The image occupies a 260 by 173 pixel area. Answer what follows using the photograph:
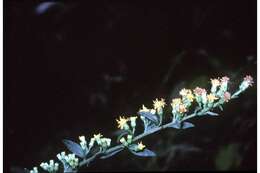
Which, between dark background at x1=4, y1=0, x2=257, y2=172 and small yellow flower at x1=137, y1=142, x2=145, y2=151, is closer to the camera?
small yellow flower at x1=137, y1=142, x2=145, y2=151

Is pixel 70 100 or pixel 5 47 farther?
pixel 70 100

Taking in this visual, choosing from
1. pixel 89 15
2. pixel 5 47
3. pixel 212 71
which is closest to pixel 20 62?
pixel 5 47

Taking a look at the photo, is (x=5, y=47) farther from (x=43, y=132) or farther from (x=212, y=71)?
(x=212, y=71)

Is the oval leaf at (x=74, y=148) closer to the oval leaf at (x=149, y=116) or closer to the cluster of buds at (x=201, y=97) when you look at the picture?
the oval leaf at (x=149, y=116)

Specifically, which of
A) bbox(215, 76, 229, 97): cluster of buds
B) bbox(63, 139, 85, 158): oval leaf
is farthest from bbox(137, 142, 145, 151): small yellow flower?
bbox(215, 76, 229, 97): cluster of buds

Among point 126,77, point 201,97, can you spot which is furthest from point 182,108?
point 126,77

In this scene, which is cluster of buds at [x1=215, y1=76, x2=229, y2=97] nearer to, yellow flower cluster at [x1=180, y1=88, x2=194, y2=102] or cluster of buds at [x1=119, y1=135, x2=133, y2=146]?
yellow flower cluster at [x1=180, y1=88, x2=194, y2=102]

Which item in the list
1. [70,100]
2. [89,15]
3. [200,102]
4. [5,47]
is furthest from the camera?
[89,15]

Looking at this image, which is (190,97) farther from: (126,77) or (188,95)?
(126,77)
